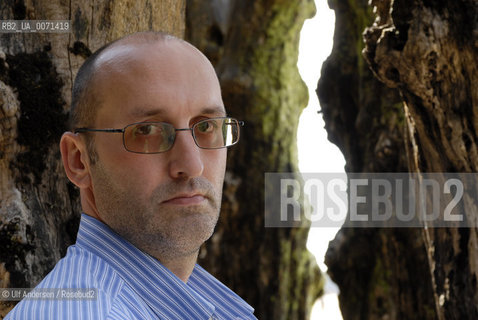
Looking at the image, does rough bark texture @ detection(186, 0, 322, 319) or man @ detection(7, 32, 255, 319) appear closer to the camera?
man @ detection(7, 32, 255, 319)

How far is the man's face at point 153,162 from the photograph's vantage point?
199cm

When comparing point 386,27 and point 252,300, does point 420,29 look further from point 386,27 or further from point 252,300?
point 252,300

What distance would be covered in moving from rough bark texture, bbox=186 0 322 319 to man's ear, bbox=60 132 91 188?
4.51 meters

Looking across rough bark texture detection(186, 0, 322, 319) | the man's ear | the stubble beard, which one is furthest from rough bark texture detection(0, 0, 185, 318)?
rough bark texture detection(186, 0, 322, 319)

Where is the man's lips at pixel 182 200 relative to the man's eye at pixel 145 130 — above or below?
below

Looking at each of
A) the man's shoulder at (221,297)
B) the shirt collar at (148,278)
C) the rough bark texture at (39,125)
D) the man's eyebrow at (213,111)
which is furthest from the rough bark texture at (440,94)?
the shirt collar at (148,278)

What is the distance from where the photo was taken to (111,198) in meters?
2.04

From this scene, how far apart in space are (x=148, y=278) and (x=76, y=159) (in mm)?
441

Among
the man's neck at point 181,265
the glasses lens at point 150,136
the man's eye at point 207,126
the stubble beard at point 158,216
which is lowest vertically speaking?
the man's neck at point 181,265

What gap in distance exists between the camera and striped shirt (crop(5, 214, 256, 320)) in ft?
5.45

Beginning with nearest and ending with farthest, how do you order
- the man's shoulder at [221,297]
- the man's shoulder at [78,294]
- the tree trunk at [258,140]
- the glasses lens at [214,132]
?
the man's shoulder at [78,294], the glasses lens at [214,132], the man's shoulder at [221,297], the tree trunk at [258,140]

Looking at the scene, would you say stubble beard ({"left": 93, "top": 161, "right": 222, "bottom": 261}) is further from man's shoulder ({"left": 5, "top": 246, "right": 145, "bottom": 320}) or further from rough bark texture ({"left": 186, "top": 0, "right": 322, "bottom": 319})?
rough bark texture ({"left": 186, "top": 0, "right": 322, "bottom": 319})

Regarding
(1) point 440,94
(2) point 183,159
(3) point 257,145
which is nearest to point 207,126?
(2) point 183,159

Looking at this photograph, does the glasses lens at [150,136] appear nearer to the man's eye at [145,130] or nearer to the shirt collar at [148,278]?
the man's eye at [145,130]
